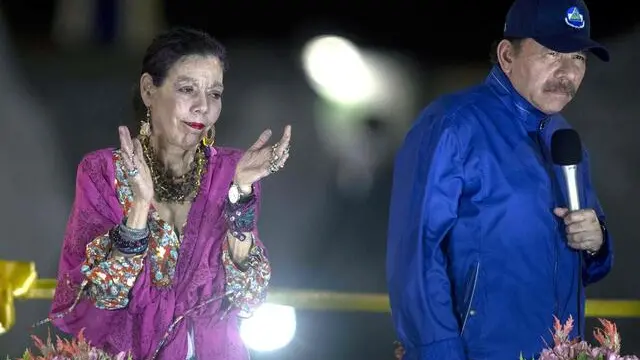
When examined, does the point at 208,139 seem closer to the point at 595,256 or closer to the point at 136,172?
the point at 136,172

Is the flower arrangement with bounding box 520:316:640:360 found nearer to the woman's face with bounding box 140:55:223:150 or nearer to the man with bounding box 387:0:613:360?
the man with bounding box 387:0:613:360

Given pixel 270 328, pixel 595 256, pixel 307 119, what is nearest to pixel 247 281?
pixel 595 256

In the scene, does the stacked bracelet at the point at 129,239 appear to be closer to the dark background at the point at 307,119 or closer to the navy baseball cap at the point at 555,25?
the navy baseball cap at the point at 555,25

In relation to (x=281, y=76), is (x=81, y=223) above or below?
below

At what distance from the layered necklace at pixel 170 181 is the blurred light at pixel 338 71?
2603mm

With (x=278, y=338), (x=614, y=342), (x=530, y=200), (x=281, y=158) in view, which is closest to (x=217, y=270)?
(x=281, y=158)

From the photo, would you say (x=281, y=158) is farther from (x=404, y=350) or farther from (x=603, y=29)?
(x=603, y=29)

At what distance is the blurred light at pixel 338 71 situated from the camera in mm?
4961

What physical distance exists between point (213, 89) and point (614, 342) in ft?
3.68

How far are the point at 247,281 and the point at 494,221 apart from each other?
58 centimetres

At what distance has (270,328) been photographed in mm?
3980

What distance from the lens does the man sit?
214 cm

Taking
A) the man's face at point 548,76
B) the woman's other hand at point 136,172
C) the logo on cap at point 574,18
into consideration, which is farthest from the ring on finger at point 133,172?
the logo on cap at point 574,18

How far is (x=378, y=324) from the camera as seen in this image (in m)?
4.93
